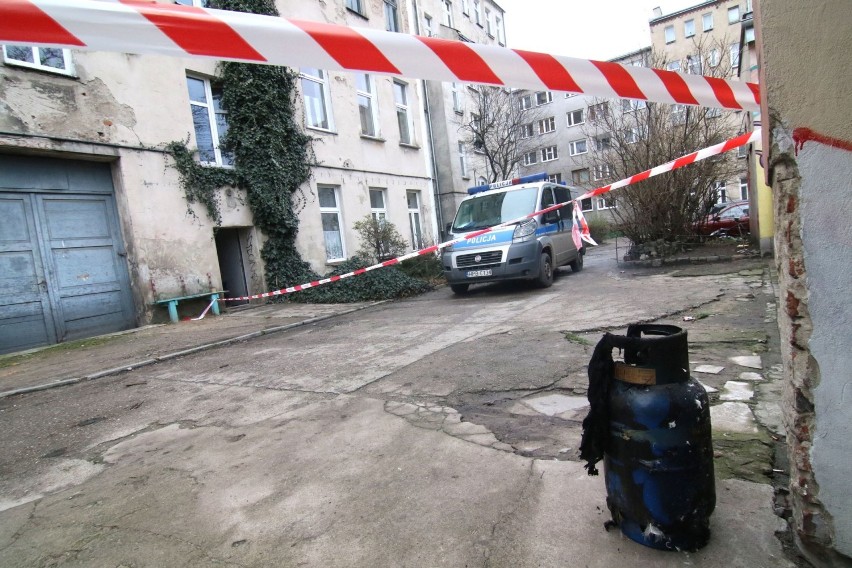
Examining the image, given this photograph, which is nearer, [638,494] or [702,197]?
[638,494]

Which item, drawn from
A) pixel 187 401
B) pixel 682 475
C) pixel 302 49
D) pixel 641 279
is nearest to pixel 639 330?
pixel 682 475

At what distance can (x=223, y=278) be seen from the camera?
12.3 m

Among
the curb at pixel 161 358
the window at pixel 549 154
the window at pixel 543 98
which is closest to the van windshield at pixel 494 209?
the curb at pixel 161 358

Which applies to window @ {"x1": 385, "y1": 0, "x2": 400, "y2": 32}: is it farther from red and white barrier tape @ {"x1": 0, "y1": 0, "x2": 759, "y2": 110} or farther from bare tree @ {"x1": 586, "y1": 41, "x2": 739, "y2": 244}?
red and white barrier tape @ {"x1": 0, "y1": 0, "x2": 759, "y2": 110}

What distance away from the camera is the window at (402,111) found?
17.9m

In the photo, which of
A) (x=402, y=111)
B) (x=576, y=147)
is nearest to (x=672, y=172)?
(x=402, y=111)

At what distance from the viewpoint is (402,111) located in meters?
18.2

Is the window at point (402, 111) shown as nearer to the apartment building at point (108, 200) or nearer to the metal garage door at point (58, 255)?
the apartment building at point (108, 200)

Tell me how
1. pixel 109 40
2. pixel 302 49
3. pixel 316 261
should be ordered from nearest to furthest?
pixel 109 40
pixel 302 49
pixel 316 261

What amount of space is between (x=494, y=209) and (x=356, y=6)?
10.4 m

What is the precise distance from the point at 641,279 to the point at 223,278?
10.0 meters

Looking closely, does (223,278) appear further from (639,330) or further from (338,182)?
(639,330)

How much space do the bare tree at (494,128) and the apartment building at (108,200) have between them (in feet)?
36.9

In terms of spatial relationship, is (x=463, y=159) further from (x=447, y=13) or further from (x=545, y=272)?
(x=545, y=272)
